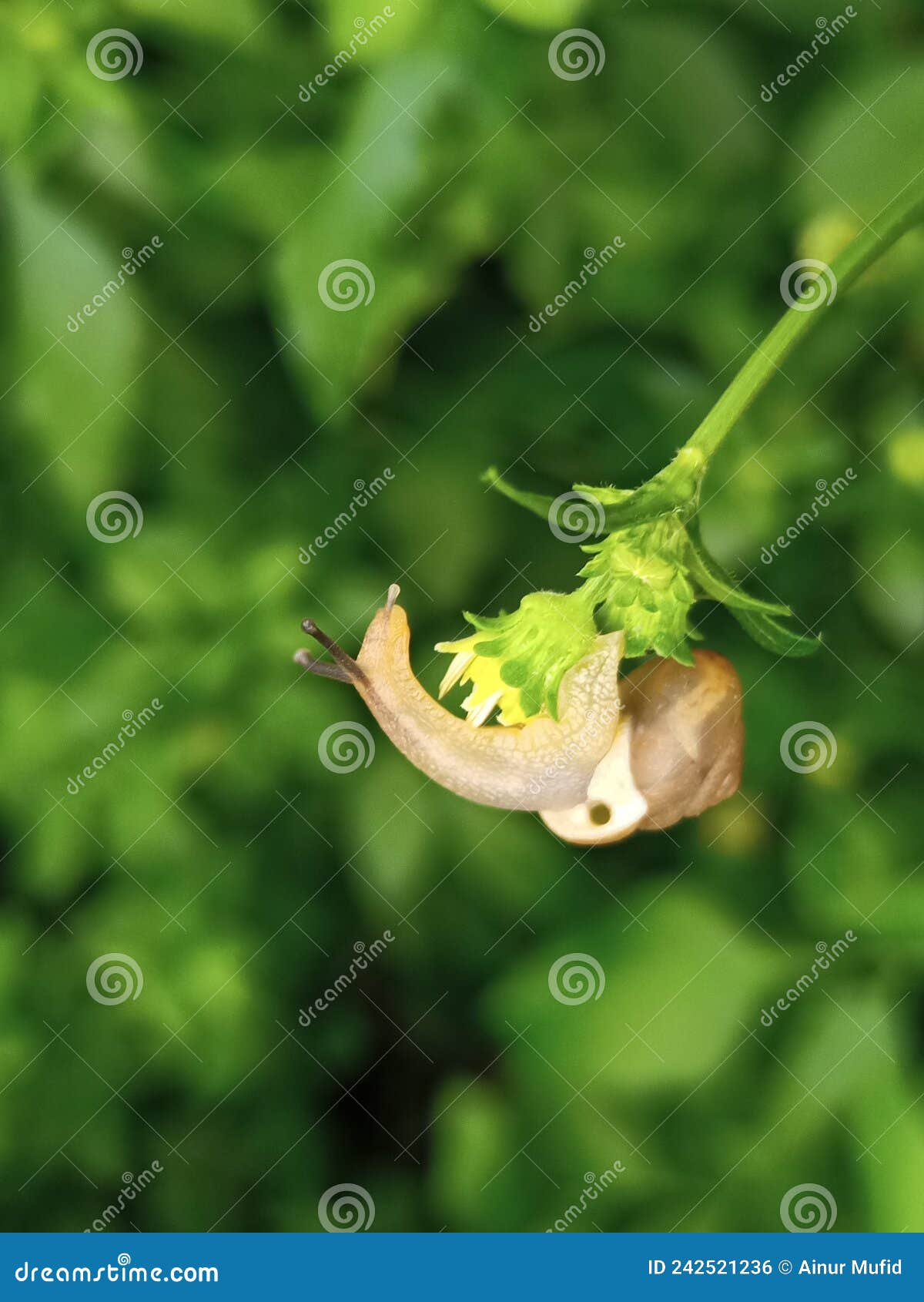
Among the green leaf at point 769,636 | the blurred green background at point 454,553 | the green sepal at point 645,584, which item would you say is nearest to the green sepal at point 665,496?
the green sepal at point 645,584

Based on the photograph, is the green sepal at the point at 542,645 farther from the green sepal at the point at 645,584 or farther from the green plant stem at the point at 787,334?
the green plant stem at the point at 787,334

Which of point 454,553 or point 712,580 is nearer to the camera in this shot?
point 712,580

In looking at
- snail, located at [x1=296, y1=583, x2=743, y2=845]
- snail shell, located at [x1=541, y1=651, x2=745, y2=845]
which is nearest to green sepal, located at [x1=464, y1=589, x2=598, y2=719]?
snail, located at [x1=296, y1=583, x2=743, y2=845]

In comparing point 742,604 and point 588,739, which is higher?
point 742,604

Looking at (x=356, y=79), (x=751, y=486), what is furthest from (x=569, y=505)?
(x=356, y=79)

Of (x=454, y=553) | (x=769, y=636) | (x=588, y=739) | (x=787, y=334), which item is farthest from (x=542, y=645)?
(x=454, y=553)

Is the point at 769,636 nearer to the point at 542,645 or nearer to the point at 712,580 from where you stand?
the point at 712,580

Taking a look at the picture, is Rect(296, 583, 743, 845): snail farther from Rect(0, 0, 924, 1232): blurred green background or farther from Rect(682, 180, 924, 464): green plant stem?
Rect(0, 0, 924, 1232): blurred green background
